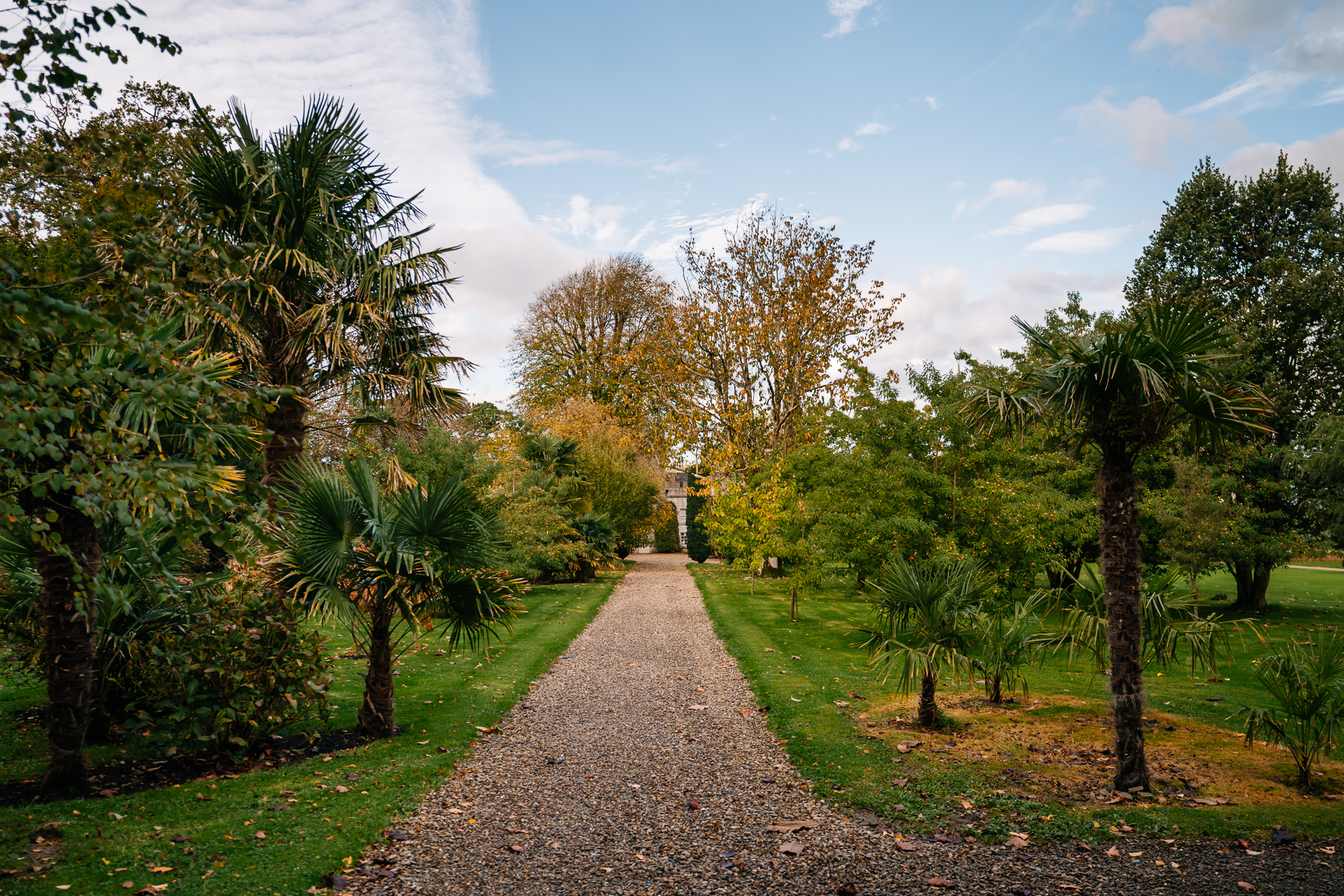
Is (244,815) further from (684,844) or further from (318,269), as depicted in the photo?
(318,269)

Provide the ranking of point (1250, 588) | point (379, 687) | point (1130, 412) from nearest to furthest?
point (1130, 412)
point (379, 687)
point (1250, 588)

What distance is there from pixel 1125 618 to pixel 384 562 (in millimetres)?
6164

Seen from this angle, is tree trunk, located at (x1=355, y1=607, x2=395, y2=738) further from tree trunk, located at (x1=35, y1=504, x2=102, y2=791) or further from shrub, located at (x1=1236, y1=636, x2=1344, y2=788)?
shrub, located at (x1=1236, y1=636, x2=1344, y2=788)

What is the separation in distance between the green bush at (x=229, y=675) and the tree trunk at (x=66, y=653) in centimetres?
44

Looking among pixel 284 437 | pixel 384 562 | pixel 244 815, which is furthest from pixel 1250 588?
pixel 244 815

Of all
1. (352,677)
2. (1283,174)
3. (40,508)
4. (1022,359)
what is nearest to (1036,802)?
(40,508)

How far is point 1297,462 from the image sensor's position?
1605 centimetres

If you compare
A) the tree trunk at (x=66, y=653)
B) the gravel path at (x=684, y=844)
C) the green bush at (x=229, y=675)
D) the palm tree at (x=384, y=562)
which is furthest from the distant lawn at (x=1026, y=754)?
the tree trunk at (x=66, y=653)

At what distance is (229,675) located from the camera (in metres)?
5.63

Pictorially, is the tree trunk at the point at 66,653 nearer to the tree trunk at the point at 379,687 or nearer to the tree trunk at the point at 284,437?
the tree trunk at the point at 379,687

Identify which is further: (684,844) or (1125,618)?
(1125,618)

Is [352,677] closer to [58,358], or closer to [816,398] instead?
[58,358]

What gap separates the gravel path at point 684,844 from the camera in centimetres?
402

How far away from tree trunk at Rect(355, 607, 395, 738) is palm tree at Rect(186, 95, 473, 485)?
3.35 m
